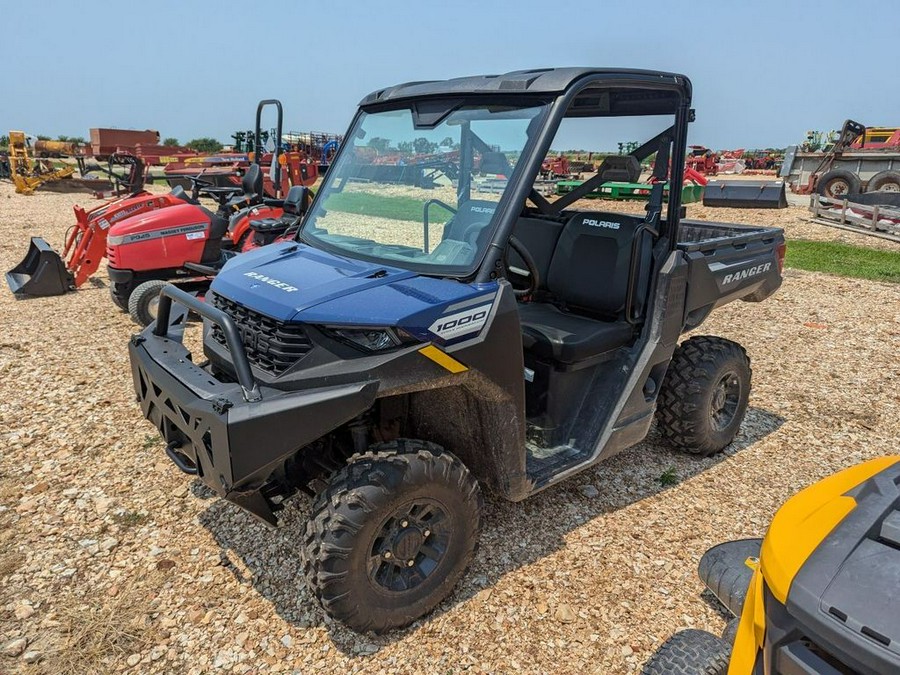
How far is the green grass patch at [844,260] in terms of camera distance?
1005 cm

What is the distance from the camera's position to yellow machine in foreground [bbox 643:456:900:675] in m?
1.31

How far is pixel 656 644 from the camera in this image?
2.73 metres

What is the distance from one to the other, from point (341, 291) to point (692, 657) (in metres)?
1.78

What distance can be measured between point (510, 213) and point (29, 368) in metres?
4.84

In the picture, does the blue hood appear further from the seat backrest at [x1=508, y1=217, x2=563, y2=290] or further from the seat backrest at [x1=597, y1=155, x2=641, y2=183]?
the seat backrest at [x1=508, y1=217, x2=563, y2=290]

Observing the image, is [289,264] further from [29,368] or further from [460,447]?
[29,368]

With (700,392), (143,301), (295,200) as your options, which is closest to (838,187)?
(700,392)

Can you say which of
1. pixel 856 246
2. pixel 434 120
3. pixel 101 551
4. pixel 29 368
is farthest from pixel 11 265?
pixel 856 246

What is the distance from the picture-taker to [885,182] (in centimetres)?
1727

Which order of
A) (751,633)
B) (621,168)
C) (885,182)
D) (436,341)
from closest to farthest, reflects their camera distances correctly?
(751,633) → (436,341) → (621,168) → (885,182)

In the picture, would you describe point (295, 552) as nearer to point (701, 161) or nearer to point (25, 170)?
point (25, 170)

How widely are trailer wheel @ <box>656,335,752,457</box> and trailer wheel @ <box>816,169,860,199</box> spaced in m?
16.4

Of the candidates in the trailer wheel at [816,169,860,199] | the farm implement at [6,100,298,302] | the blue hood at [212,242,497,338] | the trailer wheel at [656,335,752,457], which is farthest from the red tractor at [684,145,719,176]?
the blue hood at [212,242,497,338]

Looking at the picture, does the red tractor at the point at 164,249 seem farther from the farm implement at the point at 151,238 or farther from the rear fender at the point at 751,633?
the rear fender at the point at 751,633
